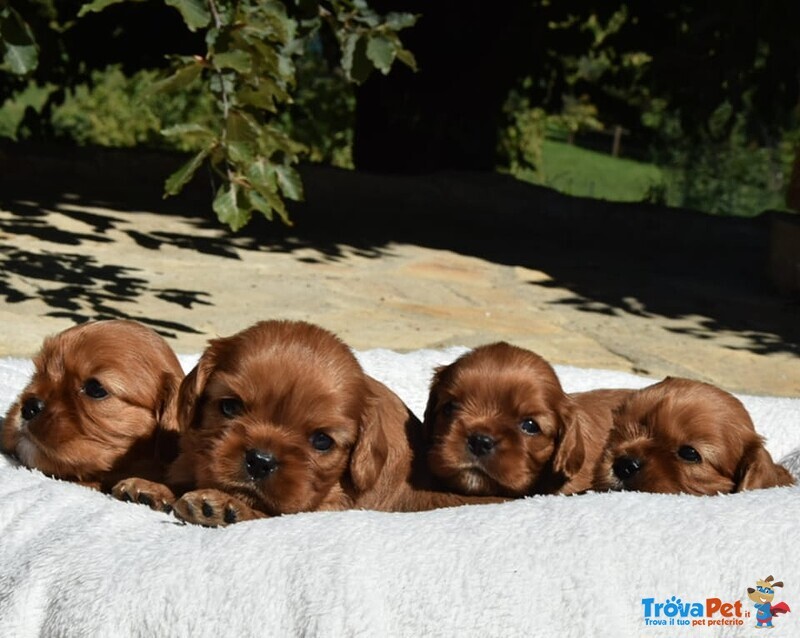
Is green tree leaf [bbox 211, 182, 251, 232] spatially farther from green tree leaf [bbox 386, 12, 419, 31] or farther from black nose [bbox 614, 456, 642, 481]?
black nose [bbox 614, 456, 642, 481]

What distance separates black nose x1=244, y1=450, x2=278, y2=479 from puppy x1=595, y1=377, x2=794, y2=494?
44.6 inches

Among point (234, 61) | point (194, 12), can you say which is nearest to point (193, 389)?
point (234, 61)

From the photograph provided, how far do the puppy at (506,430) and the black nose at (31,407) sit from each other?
1.12 meters

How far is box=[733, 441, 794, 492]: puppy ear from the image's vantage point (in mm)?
3930

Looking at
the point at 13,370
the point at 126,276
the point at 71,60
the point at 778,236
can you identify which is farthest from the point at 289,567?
the point at 71,60

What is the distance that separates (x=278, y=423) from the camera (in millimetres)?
3457

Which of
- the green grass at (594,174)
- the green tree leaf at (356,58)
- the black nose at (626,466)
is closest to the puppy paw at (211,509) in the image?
the black nose at (626,466)

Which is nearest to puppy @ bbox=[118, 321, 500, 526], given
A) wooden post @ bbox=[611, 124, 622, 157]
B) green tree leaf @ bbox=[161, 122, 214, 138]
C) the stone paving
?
green tree leaf @ bbox=[161, 122, 214, 138]

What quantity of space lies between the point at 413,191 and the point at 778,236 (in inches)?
150

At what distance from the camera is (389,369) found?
5086 millimetres

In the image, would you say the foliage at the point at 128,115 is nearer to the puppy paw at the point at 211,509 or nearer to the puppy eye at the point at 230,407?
the puppy eye at the point at 230,407

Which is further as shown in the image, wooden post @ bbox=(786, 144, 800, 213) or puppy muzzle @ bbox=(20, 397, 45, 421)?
wooden post @ bbox=(786, 144, 800, 213)

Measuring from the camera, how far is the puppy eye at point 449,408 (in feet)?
→ 13.1

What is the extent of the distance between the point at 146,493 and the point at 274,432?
1.51 ft
